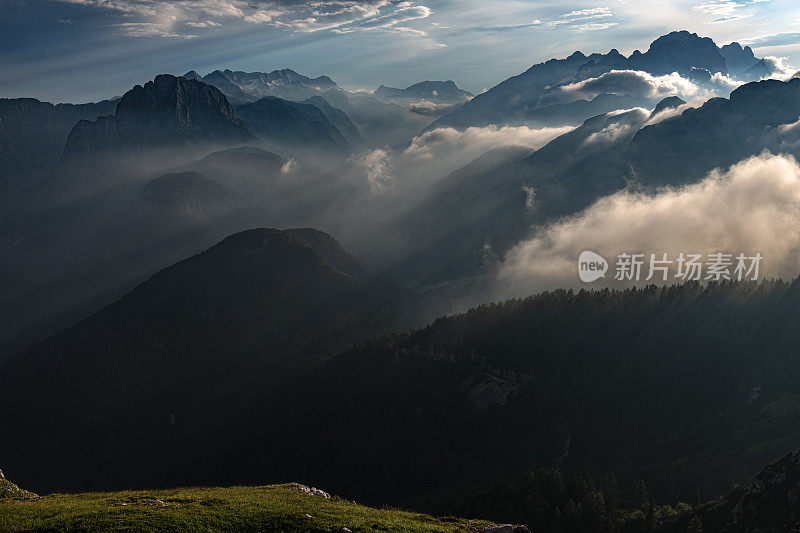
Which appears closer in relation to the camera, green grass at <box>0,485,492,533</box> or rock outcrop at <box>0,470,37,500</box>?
green grass at <box>0,485,492,533</box>

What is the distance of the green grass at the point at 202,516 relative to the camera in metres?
53.1

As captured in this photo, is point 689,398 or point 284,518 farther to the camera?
point 689,398

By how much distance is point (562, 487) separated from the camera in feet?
435

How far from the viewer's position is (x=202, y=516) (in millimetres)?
56812

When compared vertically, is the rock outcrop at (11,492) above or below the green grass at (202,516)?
below

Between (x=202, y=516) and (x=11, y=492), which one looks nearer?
(x=202, y=516)

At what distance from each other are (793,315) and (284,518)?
213 m

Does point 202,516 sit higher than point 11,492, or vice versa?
point 202,516

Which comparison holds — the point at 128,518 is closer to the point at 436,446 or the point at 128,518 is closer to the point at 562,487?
the point at 562,487

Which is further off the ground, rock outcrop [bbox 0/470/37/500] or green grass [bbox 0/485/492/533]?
green grass [bbox 0/485/492/533]

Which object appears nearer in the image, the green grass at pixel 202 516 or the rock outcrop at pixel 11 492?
the green grass at pixel 202 516

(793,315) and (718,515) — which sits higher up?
(793,315)

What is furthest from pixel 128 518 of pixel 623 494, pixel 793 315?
pixel 793 315

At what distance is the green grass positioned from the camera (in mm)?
53094
